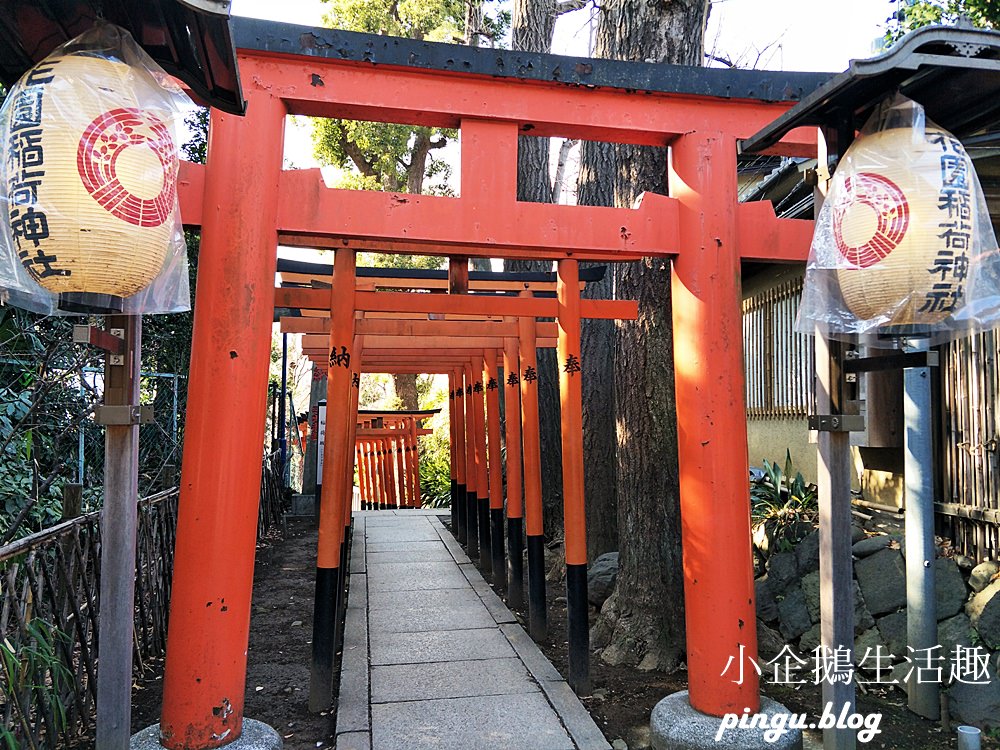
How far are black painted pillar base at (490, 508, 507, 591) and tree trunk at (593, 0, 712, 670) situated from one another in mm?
2160

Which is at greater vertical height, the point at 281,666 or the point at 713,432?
the point at 713,432

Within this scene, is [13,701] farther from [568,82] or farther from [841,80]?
[841,80]

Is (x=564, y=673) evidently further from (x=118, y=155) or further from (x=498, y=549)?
(x=118, y=155)

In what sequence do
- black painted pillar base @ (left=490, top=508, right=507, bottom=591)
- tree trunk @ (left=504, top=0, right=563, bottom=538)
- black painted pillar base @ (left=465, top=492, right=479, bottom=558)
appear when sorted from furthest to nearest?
black painted pillar base @ (left=465, top=492, right=479, bottom=558)
tree trunk @ (left=504, top=0, right=563, bottom=538)
black painted pillar base @ (left=490, top=508, right=507, bottom=591)

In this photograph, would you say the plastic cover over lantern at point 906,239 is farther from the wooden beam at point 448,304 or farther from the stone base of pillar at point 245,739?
the stone base of pillar at point 245,739

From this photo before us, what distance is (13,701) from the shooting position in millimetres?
3238

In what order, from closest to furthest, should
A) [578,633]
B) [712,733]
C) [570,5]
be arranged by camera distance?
1. [712,733]
2. [578,633]
3. [570,5]

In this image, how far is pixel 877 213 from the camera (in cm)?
284

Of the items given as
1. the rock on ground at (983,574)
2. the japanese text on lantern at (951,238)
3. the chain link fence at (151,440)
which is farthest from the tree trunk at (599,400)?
the japanese text on lantern at (951,238)

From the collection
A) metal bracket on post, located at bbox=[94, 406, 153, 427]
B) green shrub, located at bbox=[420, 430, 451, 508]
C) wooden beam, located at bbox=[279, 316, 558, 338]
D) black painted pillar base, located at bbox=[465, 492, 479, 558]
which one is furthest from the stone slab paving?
green shrub, located at bbox=[420, 430, 451, 508]

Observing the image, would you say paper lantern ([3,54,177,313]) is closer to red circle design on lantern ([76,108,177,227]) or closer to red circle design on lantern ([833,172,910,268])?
red circle design on lantern ([76,108,177,227])

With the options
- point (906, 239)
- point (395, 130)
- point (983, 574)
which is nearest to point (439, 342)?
point (983, 574)

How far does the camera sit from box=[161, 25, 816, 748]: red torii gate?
3.51m

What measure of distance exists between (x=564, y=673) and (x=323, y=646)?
191 cm
